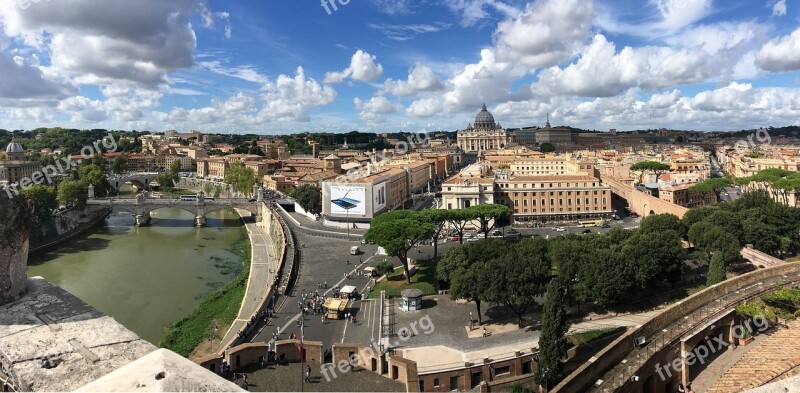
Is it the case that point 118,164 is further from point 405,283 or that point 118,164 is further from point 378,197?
point 405,283

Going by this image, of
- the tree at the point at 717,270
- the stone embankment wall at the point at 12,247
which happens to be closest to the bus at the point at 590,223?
the tree at the point at 717,270

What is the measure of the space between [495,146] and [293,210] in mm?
77367

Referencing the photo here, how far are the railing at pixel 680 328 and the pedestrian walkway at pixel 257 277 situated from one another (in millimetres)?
11204

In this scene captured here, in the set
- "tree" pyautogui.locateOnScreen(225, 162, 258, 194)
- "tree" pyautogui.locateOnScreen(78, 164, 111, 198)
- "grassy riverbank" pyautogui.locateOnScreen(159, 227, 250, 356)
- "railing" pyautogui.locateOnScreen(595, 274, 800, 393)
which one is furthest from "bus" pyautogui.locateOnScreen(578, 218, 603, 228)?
"tree" pyautogui.locateOnScreen(78, 164, 111, 198)

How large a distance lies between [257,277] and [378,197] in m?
14.7

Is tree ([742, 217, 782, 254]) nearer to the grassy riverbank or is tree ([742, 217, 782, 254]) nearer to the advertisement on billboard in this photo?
the advertisement on billboard

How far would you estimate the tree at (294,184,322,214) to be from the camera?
4131 centimetres

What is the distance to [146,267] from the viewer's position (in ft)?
98.6

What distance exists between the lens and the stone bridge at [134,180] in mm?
61906

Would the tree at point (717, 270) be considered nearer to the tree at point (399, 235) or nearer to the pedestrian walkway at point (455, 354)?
the pedestrian walkway at point (455, 354)

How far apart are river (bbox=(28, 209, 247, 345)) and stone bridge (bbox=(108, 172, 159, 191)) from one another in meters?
18.2

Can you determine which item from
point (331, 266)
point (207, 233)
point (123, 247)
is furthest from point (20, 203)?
point (207, 233)

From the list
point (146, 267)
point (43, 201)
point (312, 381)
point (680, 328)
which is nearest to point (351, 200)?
point (146, 267)

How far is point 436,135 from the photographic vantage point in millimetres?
159000
